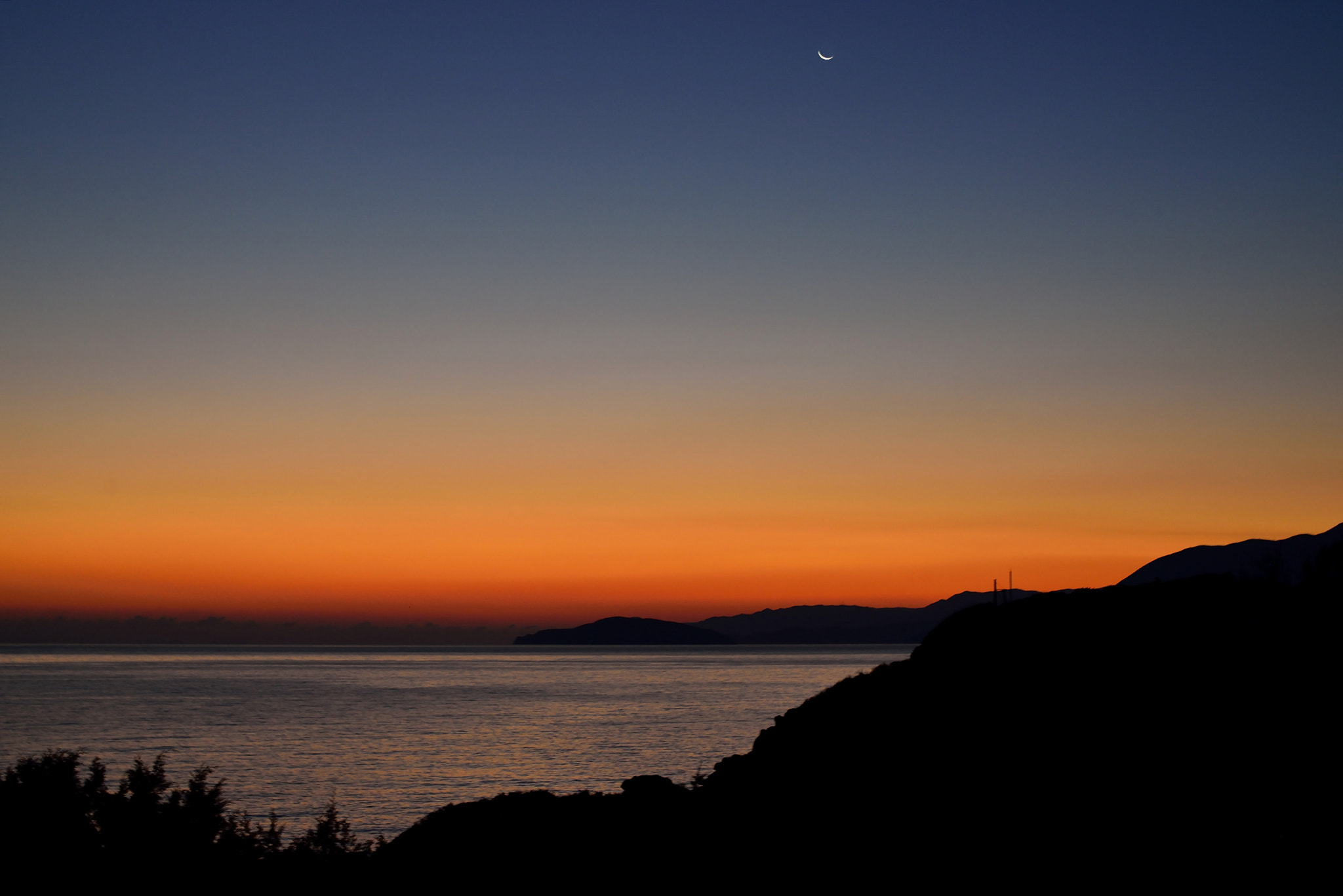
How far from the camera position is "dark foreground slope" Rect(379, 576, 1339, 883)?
2033 centimetres

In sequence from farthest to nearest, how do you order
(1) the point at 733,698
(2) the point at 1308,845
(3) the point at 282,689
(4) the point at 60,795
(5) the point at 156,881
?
(3) the point at 282,689 → (1) the point at 733,698 → (4) the point at 60,795 → (5) the point at 156,881 → (2) the point at 1308,845

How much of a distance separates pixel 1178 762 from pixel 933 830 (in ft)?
17.5

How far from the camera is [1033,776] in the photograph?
22.7 meters

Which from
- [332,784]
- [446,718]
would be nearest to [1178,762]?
[332,784]

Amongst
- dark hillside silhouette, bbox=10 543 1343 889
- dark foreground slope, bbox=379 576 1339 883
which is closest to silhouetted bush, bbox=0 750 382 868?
dark hillside silhouette, bbox=10 543 1343 889

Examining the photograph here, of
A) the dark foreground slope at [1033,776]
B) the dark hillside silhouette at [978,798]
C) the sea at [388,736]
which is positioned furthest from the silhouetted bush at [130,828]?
the sea at [388,736]

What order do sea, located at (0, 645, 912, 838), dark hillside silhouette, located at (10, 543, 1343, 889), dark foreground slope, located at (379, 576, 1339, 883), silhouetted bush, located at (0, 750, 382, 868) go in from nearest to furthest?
dark hillside silhouette, located at (10, 543, 1343, 889) < dark foreground slope, located at (379, 576, 1339, 883) < silhouetted bush, located at (0, 750, 382, 868) < sea, located at (0, 645, 912, 838)

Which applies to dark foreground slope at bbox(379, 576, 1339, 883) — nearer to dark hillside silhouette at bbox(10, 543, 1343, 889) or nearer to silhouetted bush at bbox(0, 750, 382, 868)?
dark hillside silhouette at bbox(10, 543, 1343, 889)

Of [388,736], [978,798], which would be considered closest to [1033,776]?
[978,798]

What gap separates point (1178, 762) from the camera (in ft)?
70.7

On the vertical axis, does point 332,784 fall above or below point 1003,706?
below

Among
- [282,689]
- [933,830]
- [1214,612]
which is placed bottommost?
[282,689]

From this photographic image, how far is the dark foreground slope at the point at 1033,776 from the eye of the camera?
20328 mm

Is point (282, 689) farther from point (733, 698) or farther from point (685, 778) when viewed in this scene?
point (685, 778)
